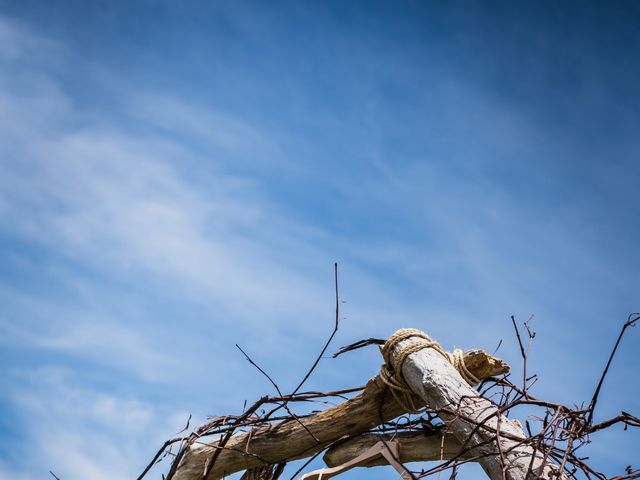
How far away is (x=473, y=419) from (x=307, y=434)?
2.38 ft

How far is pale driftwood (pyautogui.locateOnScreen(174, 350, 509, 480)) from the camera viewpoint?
8.21 ft

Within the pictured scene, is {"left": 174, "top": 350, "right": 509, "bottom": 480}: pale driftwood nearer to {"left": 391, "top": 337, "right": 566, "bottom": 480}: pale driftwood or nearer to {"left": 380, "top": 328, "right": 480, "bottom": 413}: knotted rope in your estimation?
{"left": 380, "top": 328, "right": 480, "bottom": 413}: knotted rope

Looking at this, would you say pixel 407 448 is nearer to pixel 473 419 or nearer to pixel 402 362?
→ pixel 402 362

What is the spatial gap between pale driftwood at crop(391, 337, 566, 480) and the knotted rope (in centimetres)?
2

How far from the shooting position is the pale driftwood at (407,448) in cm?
237

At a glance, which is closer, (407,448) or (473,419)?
(473,419)

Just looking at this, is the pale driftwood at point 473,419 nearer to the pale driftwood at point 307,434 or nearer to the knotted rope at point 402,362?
the knotted rope at point 402,362

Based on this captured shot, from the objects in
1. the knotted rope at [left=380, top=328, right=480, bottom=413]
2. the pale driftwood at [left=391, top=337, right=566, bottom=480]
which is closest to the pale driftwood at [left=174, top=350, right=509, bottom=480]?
the knotted rope at [left=380, top=328, right=480, bottom=413]

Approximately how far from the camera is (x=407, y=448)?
2.44 metres

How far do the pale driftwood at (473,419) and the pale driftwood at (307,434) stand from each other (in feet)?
0.49

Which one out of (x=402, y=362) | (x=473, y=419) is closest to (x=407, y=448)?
(x=402, y=362)

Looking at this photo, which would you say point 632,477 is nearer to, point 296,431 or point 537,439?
point 537,439

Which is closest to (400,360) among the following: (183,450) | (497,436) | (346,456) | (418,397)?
(418,397)

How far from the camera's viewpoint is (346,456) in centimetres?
254
